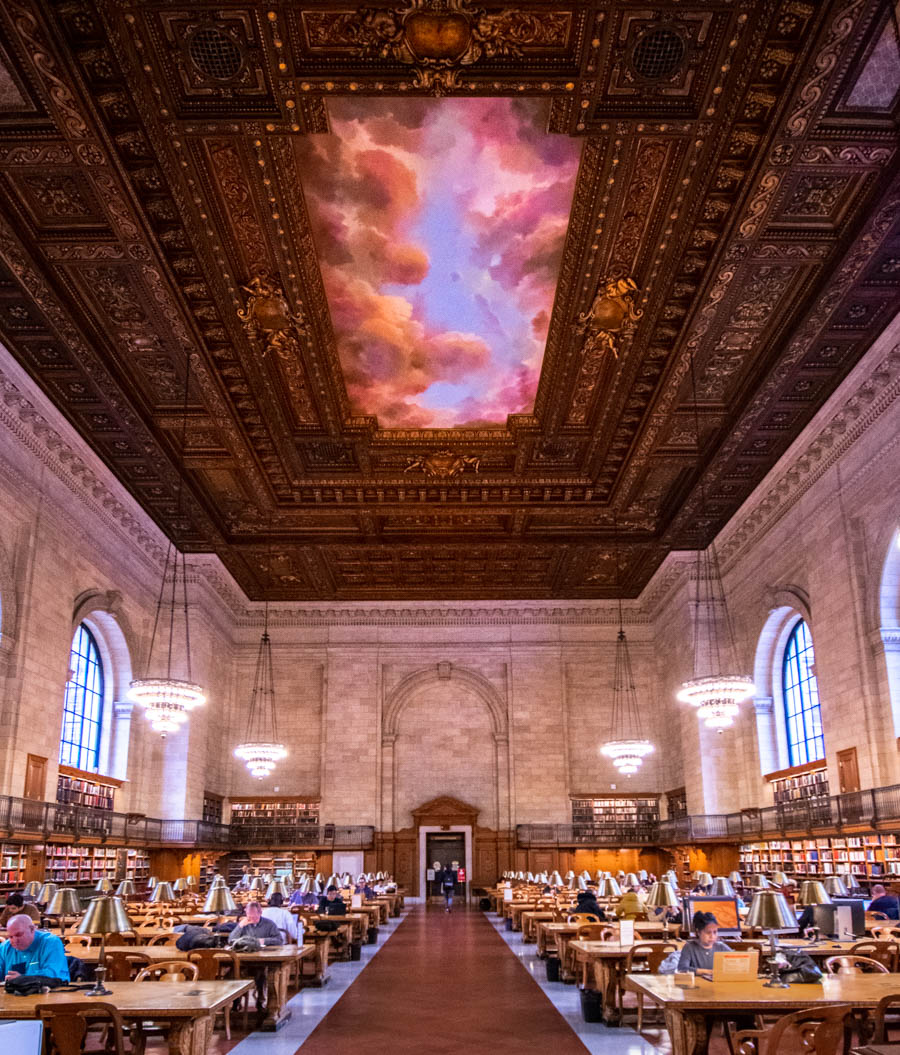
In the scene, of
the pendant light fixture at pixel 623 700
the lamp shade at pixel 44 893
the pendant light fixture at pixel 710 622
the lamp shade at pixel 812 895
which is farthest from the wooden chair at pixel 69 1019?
the pendant light fixture at pixel 623 700

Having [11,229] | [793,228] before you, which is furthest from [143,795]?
[793,228]

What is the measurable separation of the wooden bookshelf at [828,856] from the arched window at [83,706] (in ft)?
45.0

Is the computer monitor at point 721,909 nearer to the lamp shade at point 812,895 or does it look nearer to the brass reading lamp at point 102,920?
the lamp shade at point 812,895

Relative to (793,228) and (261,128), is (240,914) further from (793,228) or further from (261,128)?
(793,228)

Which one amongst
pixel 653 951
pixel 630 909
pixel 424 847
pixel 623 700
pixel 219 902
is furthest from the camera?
pixel 623 700

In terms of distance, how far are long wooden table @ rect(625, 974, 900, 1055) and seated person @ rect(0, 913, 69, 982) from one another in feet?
11.7

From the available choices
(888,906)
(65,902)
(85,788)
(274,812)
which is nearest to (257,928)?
(65,902)

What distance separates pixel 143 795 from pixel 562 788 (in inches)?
443

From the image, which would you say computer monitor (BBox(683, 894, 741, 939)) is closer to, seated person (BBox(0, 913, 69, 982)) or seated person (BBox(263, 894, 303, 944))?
seated person (BBox(263, 894, 303, 944))

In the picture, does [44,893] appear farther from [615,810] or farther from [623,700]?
[623,700]

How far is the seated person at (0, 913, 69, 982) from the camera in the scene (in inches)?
236

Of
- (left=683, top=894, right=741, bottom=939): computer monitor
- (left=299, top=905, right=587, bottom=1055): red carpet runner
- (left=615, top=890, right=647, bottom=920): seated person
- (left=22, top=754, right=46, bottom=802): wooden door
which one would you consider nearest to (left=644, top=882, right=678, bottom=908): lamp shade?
(left=683, top=894, right=741, bottom=939): computer monitor

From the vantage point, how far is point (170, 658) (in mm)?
21766

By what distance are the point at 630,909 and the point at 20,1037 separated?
10.3 metres
